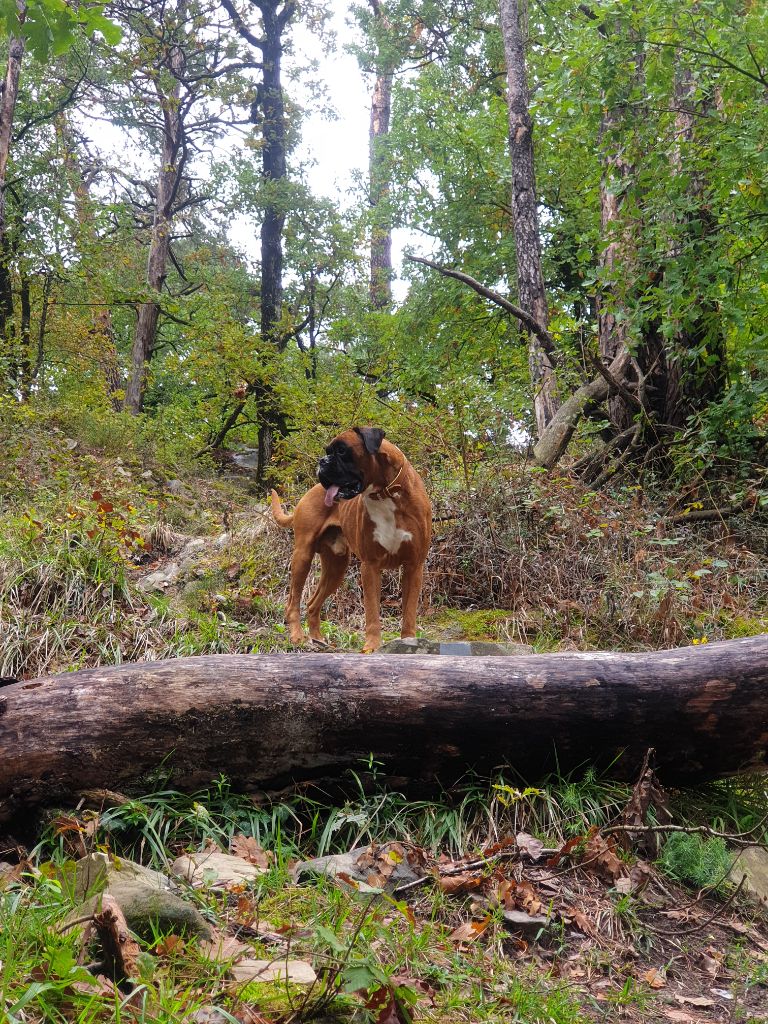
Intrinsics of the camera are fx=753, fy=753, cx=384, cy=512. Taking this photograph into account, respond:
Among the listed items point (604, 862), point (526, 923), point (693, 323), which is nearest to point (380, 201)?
point (693, 323)

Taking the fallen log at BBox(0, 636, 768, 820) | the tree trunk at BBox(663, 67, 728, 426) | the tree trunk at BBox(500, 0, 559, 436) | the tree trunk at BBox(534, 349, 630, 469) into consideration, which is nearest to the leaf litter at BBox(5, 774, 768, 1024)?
the fallen log at BBox(0, 636, 768, 820)

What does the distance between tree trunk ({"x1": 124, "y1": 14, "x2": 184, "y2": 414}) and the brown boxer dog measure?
31.6 ft

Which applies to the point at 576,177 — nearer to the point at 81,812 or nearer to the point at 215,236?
the point at 215,236

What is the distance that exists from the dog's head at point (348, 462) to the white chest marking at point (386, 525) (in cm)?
21

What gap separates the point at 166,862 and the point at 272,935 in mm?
620

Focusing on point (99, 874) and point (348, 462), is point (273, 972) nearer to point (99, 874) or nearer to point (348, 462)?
point (99, 874)

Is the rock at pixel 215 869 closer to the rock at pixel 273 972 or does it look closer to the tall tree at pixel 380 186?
the rock at pixel 273 972

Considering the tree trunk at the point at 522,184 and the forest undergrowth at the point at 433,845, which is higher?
the tree trunk at the point at 522,184

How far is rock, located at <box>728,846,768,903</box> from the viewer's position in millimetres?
3078

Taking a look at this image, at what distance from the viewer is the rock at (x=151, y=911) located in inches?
87.3

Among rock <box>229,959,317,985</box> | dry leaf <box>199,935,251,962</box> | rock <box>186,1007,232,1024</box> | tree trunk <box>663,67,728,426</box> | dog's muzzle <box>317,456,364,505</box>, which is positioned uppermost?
tree trunk <box>663,67,728,426</box>

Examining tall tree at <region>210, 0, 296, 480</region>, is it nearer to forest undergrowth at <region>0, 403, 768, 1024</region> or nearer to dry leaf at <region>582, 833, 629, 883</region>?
forest undergrowth at <region>0, 403, 768, 1024</region>

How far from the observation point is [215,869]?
2762mm

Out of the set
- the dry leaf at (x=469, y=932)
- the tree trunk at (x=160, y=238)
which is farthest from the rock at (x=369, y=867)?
the tree trunk at (x=160, y=238)
